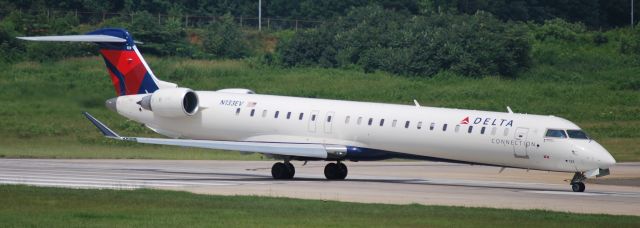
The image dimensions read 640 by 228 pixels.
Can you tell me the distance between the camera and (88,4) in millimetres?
75625

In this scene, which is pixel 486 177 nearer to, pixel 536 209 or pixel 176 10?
pixel 536 209

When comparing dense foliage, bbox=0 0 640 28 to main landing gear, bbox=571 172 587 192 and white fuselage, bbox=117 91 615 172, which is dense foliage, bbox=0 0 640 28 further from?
main landing gear, bbox=571 172 587 192

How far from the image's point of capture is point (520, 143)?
30.4 metres

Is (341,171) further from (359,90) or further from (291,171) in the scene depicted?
(359,90)

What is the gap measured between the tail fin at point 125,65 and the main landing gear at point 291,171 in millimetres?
4780

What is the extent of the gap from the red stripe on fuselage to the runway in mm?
2366

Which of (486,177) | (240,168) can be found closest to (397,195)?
(486,177)

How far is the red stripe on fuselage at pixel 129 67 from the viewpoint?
120ft

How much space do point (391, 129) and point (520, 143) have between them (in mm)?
3447

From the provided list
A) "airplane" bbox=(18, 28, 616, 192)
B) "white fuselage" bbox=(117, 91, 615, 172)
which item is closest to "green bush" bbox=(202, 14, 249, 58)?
"airplane" bbox=(18, 28, 616, 192)

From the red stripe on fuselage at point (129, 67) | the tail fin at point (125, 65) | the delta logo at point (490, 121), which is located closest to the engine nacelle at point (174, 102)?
the tail fin at point (125, 65)

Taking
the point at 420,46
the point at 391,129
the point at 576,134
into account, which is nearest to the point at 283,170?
the point at 391,129

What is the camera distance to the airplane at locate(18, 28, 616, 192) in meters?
30.3

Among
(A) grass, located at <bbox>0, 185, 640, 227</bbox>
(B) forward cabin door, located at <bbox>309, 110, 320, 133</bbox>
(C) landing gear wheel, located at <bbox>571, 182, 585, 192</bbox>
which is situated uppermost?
(A) grass, located at <bbox>0, 185, 640, 227</bbox>
